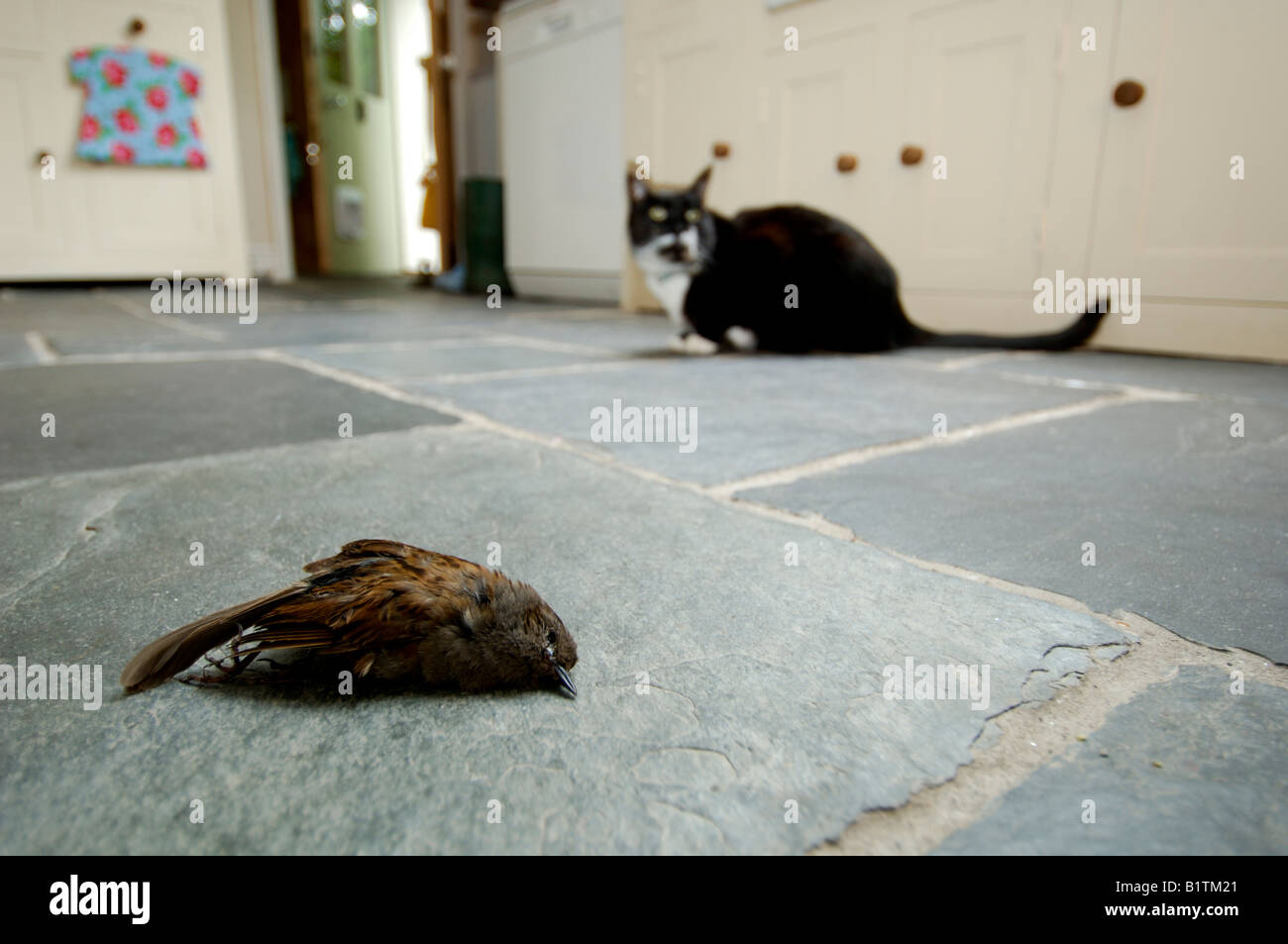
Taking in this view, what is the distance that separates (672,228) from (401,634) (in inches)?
82.3

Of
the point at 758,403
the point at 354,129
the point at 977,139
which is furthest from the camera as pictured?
the point at 354,129

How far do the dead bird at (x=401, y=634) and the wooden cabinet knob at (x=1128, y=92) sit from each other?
2470 millimetres

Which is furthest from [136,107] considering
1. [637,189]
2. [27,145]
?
[637,189]

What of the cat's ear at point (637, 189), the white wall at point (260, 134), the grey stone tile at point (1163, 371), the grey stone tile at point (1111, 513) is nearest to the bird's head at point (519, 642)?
the grey stone tile at point (1111, 513)

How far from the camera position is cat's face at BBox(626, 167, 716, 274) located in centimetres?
243

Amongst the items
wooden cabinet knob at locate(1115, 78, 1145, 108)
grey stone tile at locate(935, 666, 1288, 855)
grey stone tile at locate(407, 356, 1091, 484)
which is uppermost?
wooden cabinet knob at locate(1115, 78, 1145, 108)

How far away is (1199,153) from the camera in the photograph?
219cm

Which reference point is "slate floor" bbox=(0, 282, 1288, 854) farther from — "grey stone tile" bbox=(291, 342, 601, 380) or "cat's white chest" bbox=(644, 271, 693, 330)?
"cat's white chest" bbox=(644, 271, 693, 330)

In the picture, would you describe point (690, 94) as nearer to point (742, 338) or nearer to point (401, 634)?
point (742, 338)

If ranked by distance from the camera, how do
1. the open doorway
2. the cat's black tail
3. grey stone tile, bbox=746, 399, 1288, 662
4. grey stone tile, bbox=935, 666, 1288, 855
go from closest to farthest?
grey stone tile, bbox=935, 666, 1288, 855 → grey stone tile, bbox=746, 399, 1288, 662 → the cat's black tail → the open doorway

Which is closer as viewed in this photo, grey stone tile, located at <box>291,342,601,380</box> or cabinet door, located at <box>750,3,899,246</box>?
grey stone tile, located at <box>291,342,601,380</box>

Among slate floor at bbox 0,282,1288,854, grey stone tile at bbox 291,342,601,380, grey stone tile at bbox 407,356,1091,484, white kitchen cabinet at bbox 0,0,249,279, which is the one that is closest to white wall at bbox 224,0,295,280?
white kitchen cabinet at bbox 0,0,249,279

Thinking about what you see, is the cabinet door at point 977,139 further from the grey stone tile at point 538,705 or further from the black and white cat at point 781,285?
the grey stone tile at point 538,705

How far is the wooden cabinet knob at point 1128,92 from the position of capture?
7.35 ft
